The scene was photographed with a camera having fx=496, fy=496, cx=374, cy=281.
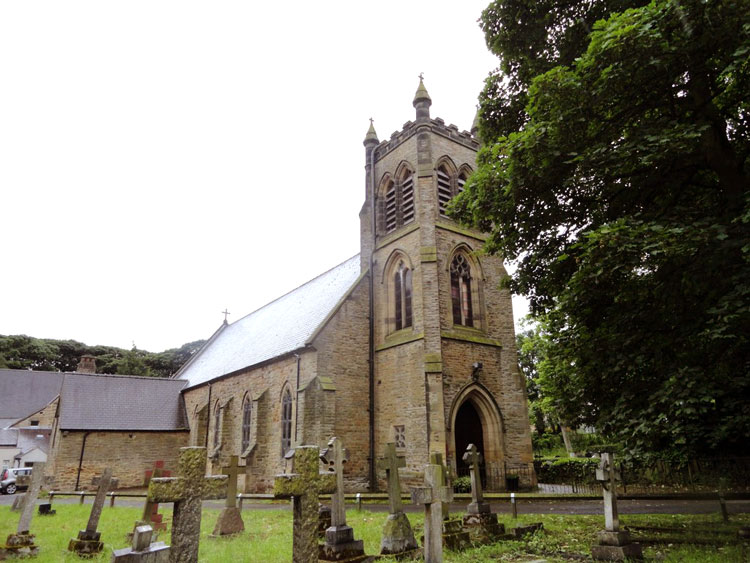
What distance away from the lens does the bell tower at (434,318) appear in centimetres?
1812

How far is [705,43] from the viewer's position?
755cm

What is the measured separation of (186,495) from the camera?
4488mm

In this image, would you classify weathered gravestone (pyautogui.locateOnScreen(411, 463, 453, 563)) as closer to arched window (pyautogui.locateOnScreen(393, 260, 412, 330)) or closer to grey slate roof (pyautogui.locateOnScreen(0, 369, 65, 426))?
arched window (pyautogui.locateOnScreen(393, 260, 412, 330))

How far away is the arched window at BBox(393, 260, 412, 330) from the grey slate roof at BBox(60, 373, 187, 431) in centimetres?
1865

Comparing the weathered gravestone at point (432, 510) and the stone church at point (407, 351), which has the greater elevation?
the stone church at point (407, 351)

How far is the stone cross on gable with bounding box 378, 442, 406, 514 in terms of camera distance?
8359 millimetres

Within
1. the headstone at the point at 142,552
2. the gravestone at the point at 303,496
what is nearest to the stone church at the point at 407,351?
the gravestone at the point at 303,496

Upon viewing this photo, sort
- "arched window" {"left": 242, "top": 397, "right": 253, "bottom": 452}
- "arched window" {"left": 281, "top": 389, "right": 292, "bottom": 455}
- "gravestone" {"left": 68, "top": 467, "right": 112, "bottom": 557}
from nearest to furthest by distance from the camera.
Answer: "gravestone" {"left": 68, "top": 467, "right": 112, "bottom": 557}, "arched window" {"left": 281, "top": 389, "right": 292, "bottom": 455}, "arched window" {"left": 242, "top": 397, "right": 253, "bottom": 452}

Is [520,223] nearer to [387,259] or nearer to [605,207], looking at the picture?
[605,207]

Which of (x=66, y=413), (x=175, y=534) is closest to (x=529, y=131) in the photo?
(x=175, y=534)

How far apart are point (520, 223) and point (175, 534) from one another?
835 centimetres

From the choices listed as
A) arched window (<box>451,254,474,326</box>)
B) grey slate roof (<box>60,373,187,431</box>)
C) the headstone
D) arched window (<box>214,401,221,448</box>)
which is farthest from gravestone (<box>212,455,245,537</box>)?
grey slate roof (<box>60,373,187,431</box>)

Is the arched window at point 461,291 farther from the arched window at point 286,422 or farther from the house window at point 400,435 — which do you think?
the arched window at point 286,422

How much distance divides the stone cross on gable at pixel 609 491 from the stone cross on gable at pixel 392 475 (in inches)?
131
